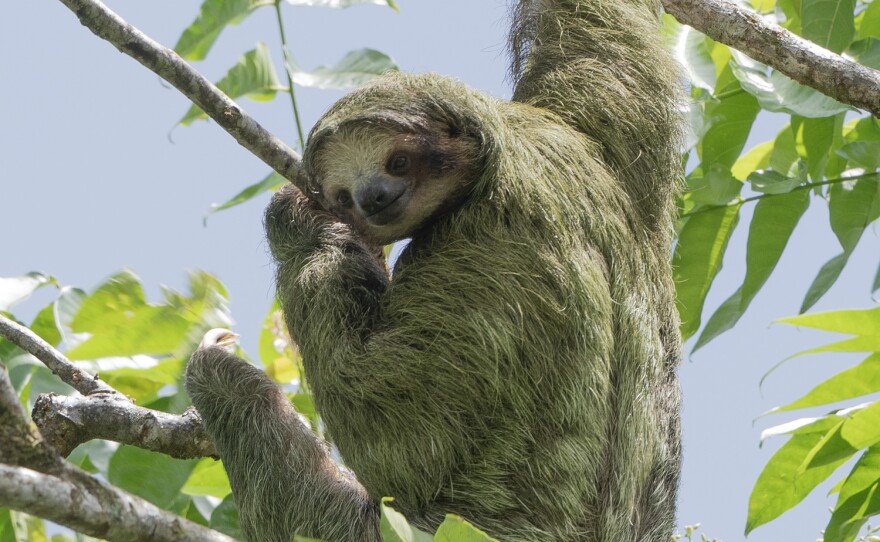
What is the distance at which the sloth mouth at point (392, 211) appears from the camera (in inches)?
251

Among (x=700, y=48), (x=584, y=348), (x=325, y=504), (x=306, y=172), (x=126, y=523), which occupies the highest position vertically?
(x=700, y=48)

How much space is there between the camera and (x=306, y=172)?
697 cm

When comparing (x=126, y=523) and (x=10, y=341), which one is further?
(x=10, y=341)

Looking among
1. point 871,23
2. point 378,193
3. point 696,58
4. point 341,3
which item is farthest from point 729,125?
point 341,3

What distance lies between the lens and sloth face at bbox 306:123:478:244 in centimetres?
640

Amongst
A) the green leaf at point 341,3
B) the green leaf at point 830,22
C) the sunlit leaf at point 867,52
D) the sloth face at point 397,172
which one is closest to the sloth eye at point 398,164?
the sloth face at point 397,172

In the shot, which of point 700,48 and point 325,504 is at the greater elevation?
point 700,48

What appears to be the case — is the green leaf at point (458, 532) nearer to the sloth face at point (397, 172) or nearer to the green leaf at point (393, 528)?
the green leaf at point (393, 528)

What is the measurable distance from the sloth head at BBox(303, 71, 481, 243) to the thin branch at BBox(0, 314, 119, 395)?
209cm

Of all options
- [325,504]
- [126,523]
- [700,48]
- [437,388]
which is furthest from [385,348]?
[700,48]

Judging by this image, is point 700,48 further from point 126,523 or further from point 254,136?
point 126,523

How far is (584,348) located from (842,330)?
149 centimetres

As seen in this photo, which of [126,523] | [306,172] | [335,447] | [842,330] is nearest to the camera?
[126,523]

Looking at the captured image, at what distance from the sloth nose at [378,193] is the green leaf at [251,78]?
2.05 metres
